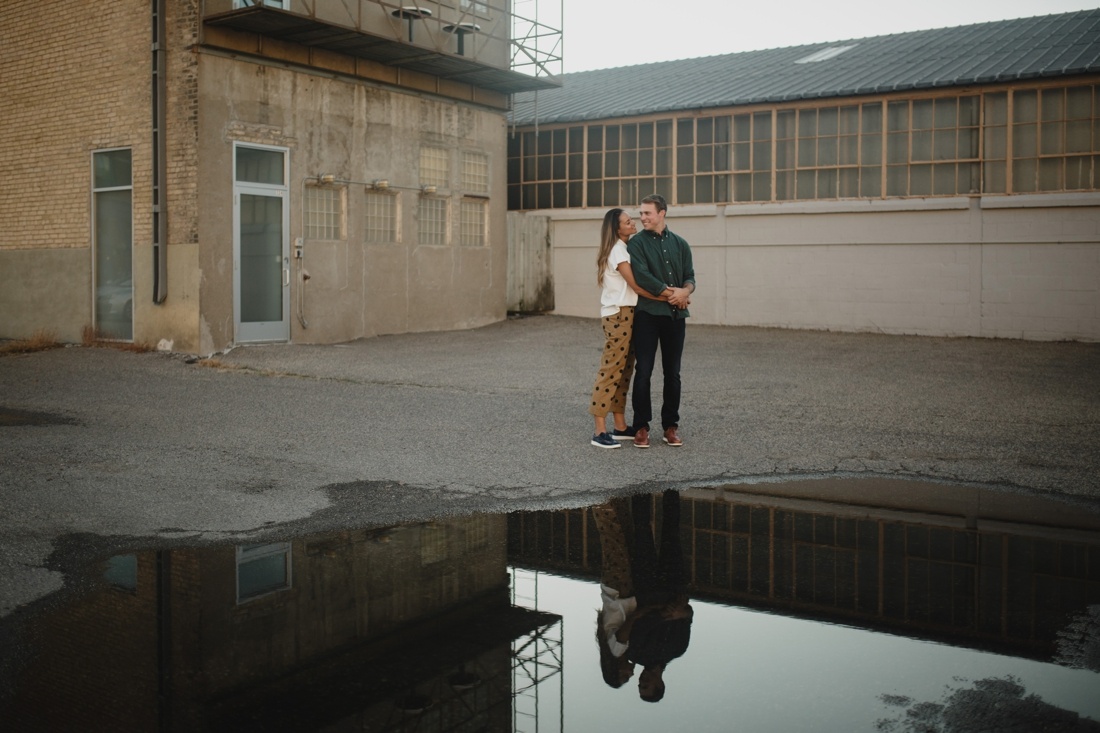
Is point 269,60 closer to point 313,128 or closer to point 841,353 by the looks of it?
point 313,128

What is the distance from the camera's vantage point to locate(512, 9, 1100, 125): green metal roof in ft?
61.5

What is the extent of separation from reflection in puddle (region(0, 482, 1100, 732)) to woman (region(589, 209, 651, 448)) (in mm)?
2573

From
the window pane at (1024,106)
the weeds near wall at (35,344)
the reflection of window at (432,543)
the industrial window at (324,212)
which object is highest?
the window pane at (1024,106)

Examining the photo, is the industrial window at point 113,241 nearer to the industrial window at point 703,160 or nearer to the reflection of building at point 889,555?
the industrial window at point 703,160

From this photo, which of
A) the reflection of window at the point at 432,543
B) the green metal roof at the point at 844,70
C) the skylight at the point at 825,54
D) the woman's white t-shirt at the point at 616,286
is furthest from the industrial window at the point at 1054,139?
the reflection of window at the point at 432,543

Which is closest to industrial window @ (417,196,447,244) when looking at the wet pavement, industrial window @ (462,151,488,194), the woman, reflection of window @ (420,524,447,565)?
industrial window @ (462,151,488,194)

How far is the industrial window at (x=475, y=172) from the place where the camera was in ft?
65.7

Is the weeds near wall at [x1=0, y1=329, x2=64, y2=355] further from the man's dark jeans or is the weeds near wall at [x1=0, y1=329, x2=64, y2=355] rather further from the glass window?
the man's dark jeans

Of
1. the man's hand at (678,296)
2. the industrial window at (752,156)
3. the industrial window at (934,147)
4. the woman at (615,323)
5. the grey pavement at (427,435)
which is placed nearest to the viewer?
the grey pavement at (427,435)

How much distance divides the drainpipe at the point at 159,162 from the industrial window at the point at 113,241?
2.72ft

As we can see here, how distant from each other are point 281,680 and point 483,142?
1761cm

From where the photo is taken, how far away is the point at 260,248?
16062 millimetres

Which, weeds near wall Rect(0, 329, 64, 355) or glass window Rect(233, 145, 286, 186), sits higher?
glass window Rect(233, 145, 286, 186)

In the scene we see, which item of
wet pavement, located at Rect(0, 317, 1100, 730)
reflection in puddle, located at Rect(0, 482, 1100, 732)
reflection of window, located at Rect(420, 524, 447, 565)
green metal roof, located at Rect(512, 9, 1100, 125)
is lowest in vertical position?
reflection in puddle, located at Rect(0, 482, 1100, 732)
